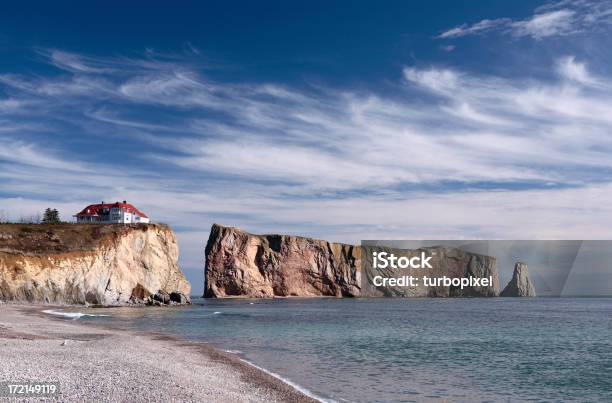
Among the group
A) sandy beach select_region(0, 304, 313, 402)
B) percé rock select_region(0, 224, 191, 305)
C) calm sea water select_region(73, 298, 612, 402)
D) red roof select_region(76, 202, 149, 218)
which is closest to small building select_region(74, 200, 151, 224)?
red roof select_region(76, 202, 149, 218)

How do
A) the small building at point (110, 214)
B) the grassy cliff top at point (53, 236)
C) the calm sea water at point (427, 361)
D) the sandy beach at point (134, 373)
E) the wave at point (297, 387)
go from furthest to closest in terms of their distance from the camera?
the small building at point (110, 214), the grassy cliff top at point (53, 236), the calm sea water at point (427, 361), the wave at point (297, 387), the sandy beach at point (134, 373)

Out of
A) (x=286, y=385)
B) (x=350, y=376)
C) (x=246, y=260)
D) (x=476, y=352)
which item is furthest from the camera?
(x=246, y=260)

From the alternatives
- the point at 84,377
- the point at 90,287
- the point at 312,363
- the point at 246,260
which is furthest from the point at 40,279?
the point at 246,260

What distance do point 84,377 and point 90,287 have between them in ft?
274

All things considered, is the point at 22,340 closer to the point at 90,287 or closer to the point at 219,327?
the point at 219,327

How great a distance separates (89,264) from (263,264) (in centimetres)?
9615

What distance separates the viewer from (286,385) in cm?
2300

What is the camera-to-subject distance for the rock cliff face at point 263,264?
181 meters

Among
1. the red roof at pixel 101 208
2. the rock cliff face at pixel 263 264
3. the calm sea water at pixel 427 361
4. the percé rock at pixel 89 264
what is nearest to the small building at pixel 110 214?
the red roof at pixel 101 208

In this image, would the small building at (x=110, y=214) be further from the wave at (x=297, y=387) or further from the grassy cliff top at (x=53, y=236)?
the wave at (x=297, y=387)

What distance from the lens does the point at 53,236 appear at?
9925cm

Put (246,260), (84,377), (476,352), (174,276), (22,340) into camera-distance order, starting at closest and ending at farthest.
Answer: (84,377) → (22,340) → (476,352) → (174,276) → (246,260)

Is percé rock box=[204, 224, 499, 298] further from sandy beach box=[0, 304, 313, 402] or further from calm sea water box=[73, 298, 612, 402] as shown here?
sandy beach box=[0, 304, 313, 402]

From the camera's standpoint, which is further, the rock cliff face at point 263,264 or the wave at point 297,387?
the rock cliff face at point 263,264
